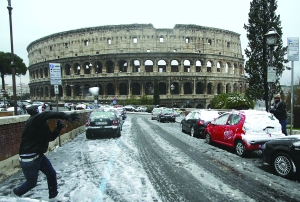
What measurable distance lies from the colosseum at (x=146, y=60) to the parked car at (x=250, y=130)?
40.4 m

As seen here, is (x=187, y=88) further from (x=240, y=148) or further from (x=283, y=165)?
(x=283, y=165)

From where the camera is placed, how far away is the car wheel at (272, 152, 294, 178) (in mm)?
5215

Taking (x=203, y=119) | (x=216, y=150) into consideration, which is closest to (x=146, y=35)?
(x=203, y=119)

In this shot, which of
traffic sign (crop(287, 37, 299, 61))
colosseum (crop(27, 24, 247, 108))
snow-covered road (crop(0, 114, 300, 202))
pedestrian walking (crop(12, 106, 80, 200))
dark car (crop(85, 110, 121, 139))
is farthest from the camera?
colosseum (crop(27, 24, 247, 108))

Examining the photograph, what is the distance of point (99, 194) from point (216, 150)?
563 centimetres

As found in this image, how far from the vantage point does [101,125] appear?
11.7 meters

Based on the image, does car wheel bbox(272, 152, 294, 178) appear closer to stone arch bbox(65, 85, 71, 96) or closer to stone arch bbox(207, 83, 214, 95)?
stone arch bbox(207, 83, 214, 95)

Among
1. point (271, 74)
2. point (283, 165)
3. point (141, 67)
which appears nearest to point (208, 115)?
point (271, 74)

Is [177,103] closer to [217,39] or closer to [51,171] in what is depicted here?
[217,39]

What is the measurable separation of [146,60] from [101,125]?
1681 inches

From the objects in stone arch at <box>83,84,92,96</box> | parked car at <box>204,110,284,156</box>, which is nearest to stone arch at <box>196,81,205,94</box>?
stone arch at <box>83,84,92,96</box>

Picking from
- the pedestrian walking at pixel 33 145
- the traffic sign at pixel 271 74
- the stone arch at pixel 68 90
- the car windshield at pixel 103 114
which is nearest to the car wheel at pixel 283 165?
the traffic sign at pixel 271 74

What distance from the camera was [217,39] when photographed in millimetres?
57094

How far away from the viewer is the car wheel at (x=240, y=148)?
747cm
